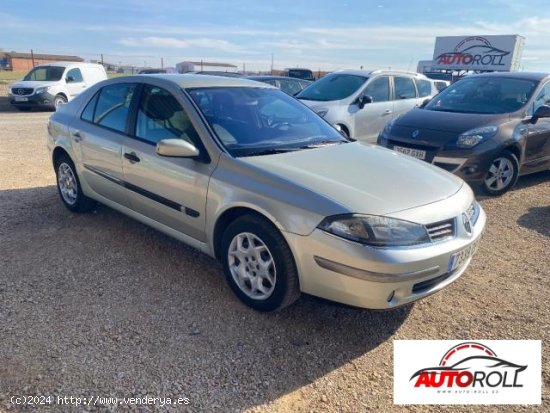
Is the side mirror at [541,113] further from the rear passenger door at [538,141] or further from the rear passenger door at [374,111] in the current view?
the rear passenger door at [374,111]

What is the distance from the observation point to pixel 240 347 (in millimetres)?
2730

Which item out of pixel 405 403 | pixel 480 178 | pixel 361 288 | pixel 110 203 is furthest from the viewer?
Answer: pixel 480 178

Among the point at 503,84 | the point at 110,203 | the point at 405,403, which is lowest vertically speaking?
the point at 405,403

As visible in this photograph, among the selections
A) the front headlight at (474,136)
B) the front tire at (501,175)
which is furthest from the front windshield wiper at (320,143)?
the front tire at (501,175)

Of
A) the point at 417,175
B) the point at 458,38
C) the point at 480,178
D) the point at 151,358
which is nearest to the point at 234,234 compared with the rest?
the point at 151,358

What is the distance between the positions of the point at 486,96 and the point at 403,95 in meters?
2.91

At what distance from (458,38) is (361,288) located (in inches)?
1509

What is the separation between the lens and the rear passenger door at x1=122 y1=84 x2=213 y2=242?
3268 millimetres

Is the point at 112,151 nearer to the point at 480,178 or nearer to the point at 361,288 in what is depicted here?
the point at 361,288

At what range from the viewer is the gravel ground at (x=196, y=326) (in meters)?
2.38

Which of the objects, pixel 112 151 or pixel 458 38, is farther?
pixel 458 38

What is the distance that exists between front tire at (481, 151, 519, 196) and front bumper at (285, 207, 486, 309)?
3697mm

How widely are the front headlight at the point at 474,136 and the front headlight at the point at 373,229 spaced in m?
3.55

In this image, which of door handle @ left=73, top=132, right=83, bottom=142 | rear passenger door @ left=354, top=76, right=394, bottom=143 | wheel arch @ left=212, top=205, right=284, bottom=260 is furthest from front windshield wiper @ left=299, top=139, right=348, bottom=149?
rear passenger door @ left=354, top=76, right=394, bottom=143
